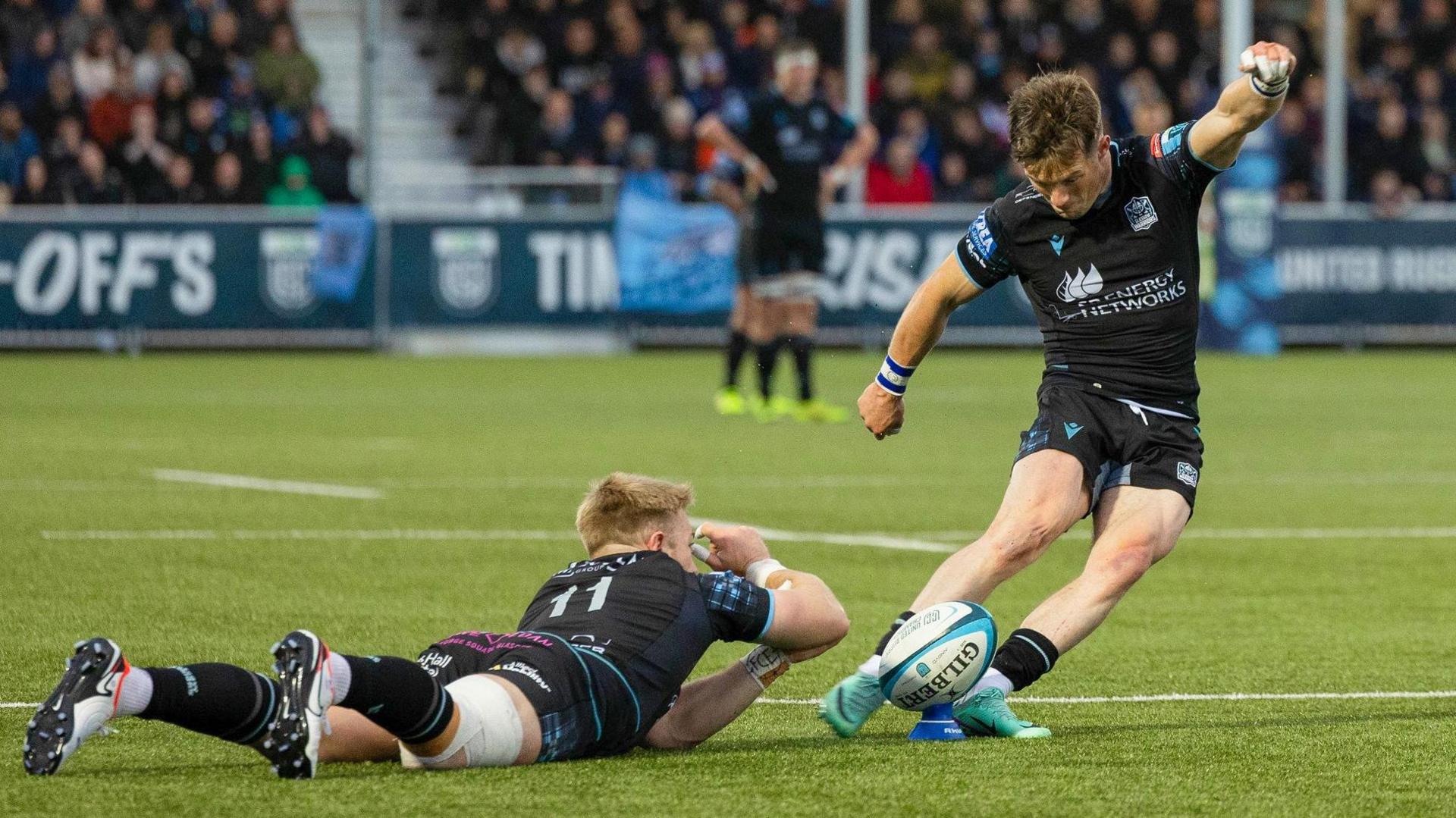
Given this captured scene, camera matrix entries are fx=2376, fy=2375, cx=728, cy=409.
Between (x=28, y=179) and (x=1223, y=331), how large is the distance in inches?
468

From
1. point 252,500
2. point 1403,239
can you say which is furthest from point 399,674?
point 1403,239

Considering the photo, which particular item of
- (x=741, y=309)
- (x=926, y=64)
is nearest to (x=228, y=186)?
(x=926, y=64)

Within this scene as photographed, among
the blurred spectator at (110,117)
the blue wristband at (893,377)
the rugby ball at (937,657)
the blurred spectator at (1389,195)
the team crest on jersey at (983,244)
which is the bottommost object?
the blurred spectator at (1389,195)

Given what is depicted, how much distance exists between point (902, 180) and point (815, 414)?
9260mm

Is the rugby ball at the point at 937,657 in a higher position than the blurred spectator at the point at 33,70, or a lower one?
lower

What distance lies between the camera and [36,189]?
911 inches

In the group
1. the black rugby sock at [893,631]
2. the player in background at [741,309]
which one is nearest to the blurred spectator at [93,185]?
the player in background at [741,309]

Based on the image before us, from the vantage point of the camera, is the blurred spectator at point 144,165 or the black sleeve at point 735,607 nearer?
the black sleeve at point 735,607

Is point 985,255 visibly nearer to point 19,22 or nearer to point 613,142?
point 613,142

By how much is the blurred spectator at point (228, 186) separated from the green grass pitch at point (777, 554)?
4245 mm

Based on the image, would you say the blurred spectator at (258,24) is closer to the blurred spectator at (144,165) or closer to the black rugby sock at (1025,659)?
the blurred spectator at (144,165)

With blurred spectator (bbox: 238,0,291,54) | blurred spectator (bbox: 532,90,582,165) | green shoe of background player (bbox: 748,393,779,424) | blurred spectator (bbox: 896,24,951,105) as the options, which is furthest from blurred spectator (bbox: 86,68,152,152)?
green shoe of background player (bbox: 748,393,779,424)

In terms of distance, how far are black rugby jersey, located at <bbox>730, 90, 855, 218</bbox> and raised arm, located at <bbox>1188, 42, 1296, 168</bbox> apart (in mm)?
10604

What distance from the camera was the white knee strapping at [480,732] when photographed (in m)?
4.84
